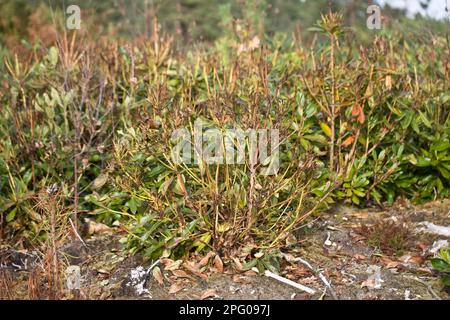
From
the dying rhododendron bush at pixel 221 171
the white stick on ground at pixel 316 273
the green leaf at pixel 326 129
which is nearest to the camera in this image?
the white stick on ground at pixel 316 273

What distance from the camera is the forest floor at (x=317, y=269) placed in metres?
3.04

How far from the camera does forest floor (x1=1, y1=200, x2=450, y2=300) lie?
3.04 meters

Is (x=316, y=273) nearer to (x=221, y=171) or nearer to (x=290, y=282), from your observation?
(x=290, y=282)

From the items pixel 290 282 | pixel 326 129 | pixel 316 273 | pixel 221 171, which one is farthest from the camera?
pixel 326 129

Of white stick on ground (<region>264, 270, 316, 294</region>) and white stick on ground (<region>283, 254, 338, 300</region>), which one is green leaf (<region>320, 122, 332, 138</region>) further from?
white stick on ground (<region>264, 270, 316, 294</region>)

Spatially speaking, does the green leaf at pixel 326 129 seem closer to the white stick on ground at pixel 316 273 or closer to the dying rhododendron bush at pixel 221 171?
the dying rhododendron bush at pixel 221 171

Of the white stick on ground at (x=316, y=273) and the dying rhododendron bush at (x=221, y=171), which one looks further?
the dying rhododendron bush at (x=221, y=171)

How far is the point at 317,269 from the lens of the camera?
3266mm

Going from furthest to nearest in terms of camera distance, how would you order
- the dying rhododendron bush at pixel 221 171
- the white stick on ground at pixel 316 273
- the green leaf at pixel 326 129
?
the green leaf at pixel 326 129 → the dying rhododendron bush at pixel 221 171 → the white stick on ground at pixel 316 273

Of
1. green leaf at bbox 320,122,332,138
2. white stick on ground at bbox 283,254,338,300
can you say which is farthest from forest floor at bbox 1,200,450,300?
green leaf at bbox 320,122,332,138

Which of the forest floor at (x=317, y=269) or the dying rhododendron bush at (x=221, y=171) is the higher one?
the dying rhododendron bush at (x=221, y=171)

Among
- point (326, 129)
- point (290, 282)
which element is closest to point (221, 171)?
point (290, 282)

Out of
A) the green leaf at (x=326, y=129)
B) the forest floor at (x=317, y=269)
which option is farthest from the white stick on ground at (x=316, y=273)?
the green leaf at (x=326, y=129)

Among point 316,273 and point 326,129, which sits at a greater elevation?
point 326,129
